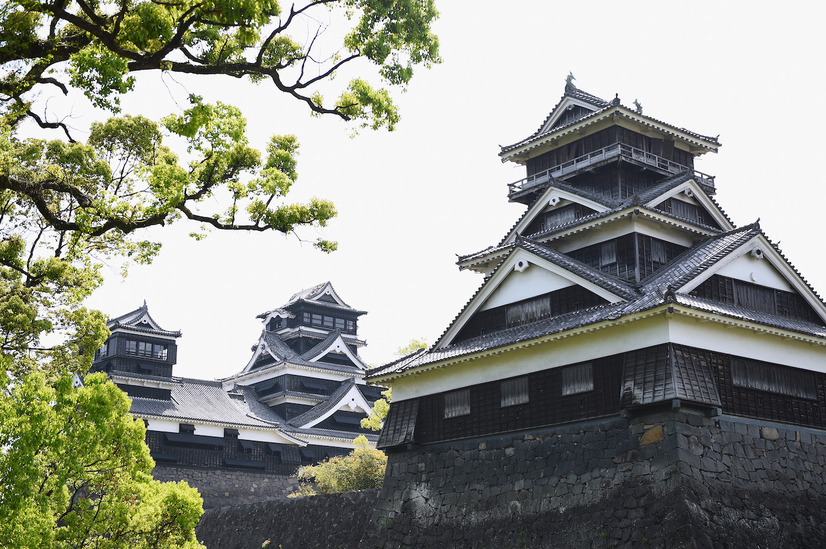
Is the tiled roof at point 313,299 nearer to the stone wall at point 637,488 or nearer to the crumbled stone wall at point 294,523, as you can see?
the crumbled stone wall at point 294,523

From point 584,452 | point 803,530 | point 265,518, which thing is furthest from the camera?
point 265,518

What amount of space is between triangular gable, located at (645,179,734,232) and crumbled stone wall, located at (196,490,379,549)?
40.3 feet

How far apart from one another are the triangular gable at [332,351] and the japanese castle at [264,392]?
2.4 inches

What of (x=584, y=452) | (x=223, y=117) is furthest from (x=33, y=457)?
(x=584, y=452)

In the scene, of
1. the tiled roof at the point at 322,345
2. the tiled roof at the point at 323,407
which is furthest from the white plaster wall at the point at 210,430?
the tiled roof at the point at 322,345

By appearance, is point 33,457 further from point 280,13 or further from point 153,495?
point 280,13

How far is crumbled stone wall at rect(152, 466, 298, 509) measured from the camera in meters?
41.4

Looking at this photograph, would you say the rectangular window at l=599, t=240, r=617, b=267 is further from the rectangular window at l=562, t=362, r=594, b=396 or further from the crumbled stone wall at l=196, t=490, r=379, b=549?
the crumbled stone wall at l=196, t=490, r=379, b=549

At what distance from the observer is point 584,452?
19281 mm

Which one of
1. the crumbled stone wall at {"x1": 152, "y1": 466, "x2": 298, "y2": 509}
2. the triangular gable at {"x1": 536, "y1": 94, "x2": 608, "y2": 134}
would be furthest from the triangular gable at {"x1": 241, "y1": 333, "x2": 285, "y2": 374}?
the triangular gable at {"x1": 536, "y1": 94, "x2": 608, "y2": 134}

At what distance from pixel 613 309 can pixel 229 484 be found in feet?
94.8

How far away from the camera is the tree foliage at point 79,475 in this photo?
12133 millimetres

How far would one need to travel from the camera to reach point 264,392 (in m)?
51.1

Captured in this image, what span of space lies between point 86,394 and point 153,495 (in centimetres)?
228
